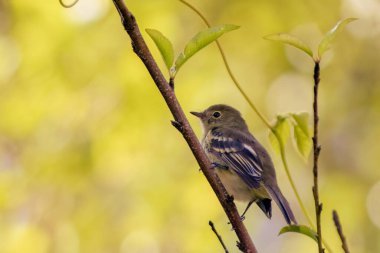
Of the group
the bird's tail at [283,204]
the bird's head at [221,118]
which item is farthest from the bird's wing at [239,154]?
the bird's head at [221,118]

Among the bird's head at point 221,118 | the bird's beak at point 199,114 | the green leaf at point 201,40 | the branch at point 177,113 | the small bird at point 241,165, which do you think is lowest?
the branch at point 177,113

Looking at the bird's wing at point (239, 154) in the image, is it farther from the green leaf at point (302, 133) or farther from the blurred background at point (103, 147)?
the green leaf at point (302, 133)

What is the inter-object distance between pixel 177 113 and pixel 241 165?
209cm

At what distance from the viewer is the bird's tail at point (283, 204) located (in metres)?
3.29

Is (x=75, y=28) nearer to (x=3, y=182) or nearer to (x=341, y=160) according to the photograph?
(x=3, y=182)

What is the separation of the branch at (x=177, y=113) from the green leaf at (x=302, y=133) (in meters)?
0.25

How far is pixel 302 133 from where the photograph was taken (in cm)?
180

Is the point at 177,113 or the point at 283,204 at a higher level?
the point at 283,204

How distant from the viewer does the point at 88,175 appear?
431cm

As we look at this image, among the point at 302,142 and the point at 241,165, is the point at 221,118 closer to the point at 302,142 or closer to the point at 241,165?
the point at 241,165

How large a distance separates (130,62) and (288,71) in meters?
1.38

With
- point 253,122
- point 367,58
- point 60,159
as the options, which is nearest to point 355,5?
point 367,58

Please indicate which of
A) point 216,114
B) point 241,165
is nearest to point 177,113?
point 241,165

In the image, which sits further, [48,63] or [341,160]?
[341,160]
